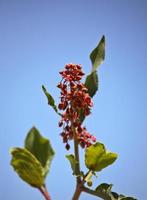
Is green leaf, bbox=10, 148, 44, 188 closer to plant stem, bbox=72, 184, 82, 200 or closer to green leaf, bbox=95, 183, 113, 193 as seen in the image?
plant stem, bbox=72, 184, 82, 200

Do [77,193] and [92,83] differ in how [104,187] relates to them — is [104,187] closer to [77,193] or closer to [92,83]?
[77,193]

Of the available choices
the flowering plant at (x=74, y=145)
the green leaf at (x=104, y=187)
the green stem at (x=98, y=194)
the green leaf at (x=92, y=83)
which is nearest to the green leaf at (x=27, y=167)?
the flowering plant at (x=74, y=145)

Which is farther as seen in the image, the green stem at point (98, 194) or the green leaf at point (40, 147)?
the green stem at point (98, 194)

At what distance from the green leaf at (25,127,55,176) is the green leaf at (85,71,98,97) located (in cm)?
87

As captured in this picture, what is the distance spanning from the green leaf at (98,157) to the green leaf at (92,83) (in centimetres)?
48

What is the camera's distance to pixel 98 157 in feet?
6.71

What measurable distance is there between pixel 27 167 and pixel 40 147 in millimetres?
129

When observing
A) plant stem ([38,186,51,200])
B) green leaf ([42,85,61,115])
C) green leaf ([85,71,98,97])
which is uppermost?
green leaf ([85,71,98,97])

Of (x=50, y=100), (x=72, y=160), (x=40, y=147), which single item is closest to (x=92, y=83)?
(x=50, y=100)

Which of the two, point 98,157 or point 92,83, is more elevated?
point 92,83

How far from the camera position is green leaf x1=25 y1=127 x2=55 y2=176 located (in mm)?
1598

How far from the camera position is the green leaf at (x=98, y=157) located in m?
2.04

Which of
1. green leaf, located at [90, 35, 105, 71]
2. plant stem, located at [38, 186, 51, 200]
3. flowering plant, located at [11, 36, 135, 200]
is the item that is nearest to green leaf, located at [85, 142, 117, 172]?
flowering plant, located at [11, 36, 135, 200]

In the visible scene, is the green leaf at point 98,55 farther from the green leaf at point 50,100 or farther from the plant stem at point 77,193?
the plant stem at point 77,193
